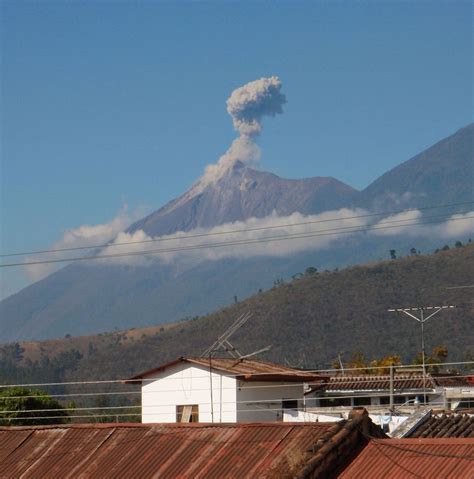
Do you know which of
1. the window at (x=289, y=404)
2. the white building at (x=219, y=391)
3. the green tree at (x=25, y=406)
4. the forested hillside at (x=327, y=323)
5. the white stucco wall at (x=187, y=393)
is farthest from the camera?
the forested hillside at (x=327, y=323)

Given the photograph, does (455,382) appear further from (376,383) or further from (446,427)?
(446,427)

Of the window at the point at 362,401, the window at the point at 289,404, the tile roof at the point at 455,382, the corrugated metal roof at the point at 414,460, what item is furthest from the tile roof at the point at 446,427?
the window at the point at 362,401

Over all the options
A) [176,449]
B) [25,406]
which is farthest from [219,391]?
[176,449]

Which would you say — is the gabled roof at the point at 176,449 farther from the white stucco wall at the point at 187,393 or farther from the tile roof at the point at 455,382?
the tile roof at the point at 455,382

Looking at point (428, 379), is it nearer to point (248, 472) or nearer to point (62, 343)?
point (248, 472)

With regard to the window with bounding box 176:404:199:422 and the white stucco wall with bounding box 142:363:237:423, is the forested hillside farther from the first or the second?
the window with bounding box 176:404:199:422

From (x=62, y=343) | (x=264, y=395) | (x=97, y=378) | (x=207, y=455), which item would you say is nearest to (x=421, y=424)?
(x=207, y=455)
